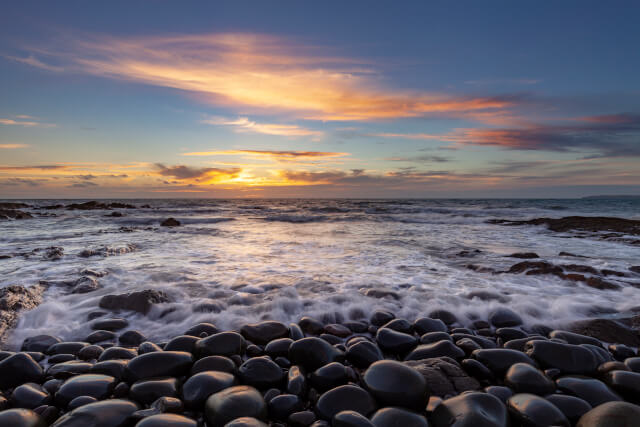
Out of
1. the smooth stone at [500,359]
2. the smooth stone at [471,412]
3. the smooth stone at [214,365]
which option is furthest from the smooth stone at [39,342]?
the smooth stone at [500,359]

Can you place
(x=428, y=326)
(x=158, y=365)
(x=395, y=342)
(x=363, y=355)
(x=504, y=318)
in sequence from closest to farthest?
1. (x=158, y=365)
2. (x=363, y=355)
3. (x=395, y=342)
4. (x=428, y=326)
5. (x=504, y=318)

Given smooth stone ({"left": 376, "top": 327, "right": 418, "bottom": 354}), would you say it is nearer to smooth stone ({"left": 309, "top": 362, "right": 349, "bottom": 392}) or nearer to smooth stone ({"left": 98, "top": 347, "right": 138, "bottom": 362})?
smooth stone ({"left": 309, "top": 362, "right": 349, "bottom": 392})

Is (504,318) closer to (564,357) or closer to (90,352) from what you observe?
(564,357)

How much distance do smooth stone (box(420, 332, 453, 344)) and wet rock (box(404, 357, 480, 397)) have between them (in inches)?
17.8

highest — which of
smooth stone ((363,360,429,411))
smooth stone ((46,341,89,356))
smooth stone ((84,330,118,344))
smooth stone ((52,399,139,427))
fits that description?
smooth stone ((363,360,429,411))

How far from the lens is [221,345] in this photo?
285 cm

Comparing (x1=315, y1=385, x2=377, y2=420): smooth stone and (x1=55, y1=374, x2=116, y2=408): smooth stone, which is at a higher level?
(x1=315, y1=385, x2=377, y2=420): smooth stone

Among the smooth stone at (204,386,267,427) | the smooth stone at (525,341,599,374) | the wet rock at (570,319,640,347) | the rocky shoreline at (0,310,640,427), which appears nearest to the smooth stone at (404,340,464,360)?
the rocky shoreline at (0,310,640,427)

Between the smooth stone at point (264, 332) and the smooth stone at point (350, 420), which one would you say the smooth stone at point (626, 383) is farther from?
the smooth stone at point (264, 332)

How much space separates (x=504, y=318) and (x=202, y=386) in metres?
3.46

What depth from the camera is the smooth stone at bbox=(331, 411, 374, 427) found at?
1.85 meters

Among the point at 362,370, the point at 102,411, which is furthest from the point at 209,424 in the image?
the point at 362,370

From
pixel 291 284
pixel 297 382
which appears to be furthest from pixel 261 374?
pixel 291 284

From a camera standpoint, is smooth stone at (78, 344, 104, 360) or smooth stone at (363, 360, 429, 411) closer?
smooth stone at (363, 360, 429, 411)
